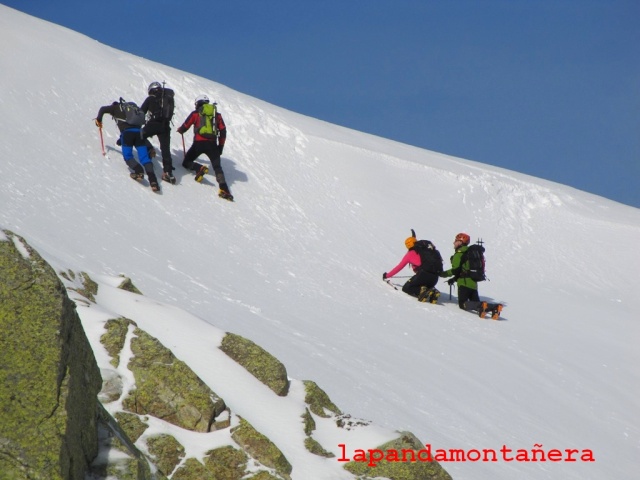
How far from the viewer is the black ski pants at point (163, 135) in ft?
53.3

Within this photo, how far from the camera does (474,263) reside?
1526 centimetres

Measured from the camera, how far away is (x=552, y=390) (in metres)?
12.5

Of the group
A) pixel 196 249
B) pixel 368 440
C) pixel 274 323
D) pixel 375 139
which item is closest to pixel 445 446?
pixel 368 440

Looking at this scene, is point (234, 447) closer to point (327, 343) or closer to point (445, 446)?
point (445, 446)

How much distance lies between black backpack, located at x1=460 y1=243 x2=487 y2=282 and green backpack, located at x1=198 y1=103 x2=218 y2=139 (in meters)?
5.14

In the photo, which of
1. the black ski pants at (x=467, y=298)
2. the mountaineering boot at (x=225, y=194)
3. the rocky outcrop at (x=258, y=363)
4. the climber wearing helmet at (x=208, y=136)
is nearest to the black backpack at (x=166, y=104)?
the climber wearing helmet at (x=208, y=136)

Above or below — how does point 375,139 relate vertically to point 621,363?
above

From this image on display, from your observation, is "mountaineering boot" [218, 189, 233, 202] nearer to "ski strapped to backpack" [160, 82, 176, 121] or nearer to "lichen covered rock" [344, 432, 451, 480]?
"ski strapped to backpack" [160, 82, 176, 121]

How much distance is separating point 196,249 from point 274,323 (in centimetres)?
289

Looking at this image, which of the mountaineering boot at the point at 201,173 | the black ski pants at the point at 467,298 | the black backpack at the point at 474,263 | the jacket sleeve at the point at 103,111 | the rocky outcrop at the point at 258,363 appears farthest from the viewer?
the mountaineering boot at the point at 201,173

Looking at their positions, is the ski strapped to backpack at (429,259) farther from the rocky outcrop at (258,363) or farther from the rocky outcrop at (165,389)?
the rocky outcrop at (165,389)

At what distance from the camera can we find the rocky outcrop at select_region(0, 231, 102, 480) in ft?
13.3

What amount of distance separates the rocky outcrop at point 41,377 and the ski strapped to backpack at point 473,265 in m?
11.1

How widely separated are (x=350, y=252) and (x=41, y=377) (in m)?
12.5
